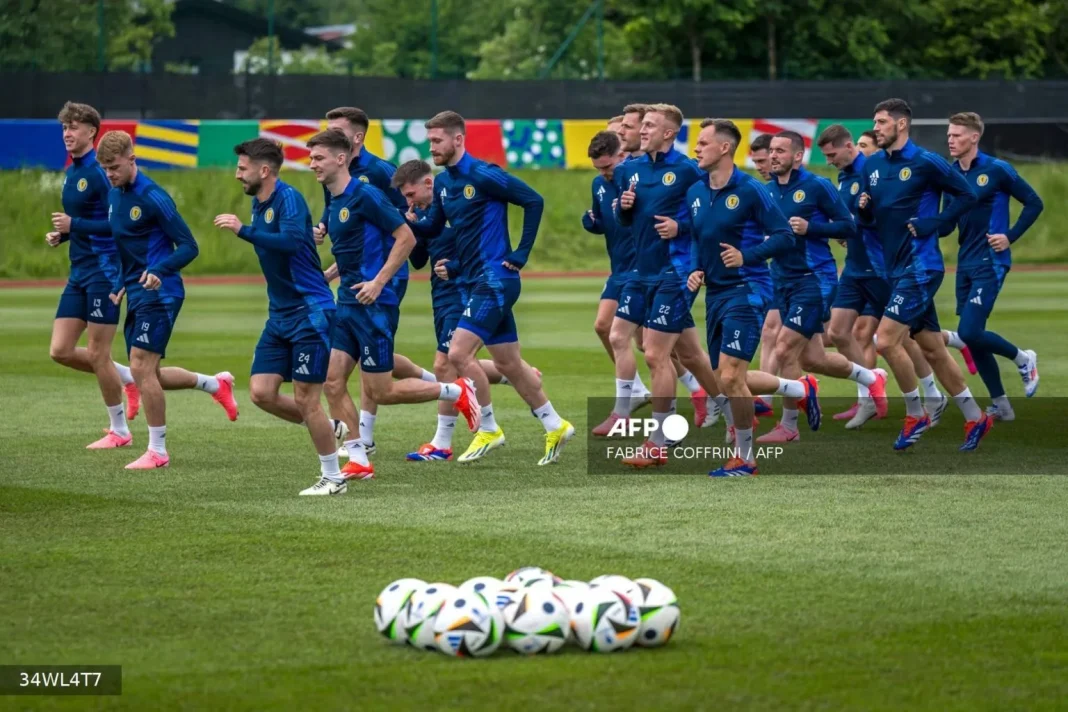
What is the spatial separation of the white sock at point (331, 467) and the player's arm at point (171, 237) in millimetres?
1868

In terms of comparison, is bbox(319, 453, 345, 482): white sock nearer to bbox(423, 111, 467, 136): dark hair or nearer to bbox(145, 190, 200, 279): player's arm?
bbox(145, 190, 200, 279): player's arm

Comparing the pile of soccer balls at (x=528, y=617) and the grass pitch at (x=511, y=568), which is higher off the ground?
the pile of soccer balls at (x=528, y=617)

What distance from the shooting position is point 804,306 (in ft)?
40.8

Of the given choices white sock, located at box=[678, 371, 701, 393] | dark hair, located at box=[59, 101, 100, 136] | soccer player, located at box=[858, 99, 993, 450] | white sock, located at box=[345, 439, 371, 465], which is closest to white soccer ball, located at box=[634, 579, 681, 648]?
white sock, located at box=[345, 439, 371, 465]

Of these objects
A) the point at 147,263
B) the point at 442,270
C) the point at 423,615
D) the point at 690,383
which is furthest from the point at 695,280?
the point at 423,615

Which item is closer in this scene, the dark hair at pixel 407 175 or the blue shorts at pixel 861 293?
the dark hair at pixel 407 175

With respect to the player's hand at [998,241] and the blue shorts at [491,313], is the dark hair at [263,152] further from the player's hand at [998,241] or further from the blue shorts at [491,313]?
the player's hand at [998,241]

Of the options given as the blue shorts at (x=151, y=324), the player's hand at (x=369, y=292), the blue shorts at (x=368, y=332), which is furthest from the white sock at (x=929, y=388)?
the blue shorts at (x=151, y=324)

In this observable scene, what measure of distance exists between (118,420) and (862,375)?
18.1 feet

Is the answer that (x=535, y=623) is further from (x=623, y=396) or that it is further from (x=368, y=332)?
(x=623, y=396)

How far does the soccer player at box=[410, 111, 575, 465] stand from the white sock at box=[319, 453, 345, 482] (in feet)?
4.90

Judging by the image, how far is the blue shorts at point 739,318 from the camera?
10.6m

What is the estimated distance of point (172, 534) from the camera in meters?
8.70

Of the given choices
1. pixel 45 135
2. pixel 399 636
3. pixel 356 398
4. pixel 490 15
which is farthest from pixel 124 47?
pixel 399 636
